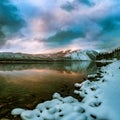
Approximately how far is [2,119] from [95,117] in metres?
5.90

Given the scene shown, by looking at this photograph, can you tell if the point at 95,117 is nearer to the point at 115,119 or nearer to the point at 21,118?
the point at 115,119

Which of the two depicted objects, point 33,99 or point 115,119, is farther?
point 33,99

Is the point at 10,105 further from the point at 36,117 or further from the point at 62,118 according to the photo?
the point at 62,118

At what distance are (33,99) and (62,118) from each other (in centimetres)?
804

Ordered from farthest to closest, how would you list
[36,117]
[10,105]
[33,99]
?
[33,99]
[10,105]
[36,117]

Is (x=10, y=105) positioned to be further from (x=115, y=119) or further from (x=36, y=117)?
(x=115, y=119)

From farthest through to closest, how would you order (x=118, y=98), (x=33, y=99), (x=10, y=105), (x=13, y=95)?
(x=13, y=95), (x=33, y=99), (x=10, y=105), (x=118, y=98)

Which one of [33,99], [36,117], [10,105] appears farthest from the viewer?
[33,99]

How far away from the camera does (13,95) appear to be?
21.9 meters

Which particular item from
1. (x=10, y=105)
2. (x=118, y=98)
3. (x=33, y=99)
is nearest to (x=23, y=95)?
(x=33, y=99)

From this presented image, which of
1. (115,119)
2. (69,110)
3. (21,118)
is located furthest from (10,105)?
(115,119)

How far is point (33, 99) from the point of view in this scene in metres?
20.0

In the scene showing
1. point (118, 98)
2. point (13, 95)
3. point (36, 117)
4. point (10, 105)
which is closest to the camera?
point (36, 117)

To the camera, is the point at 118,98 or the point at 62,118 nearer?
the point at 62,118
